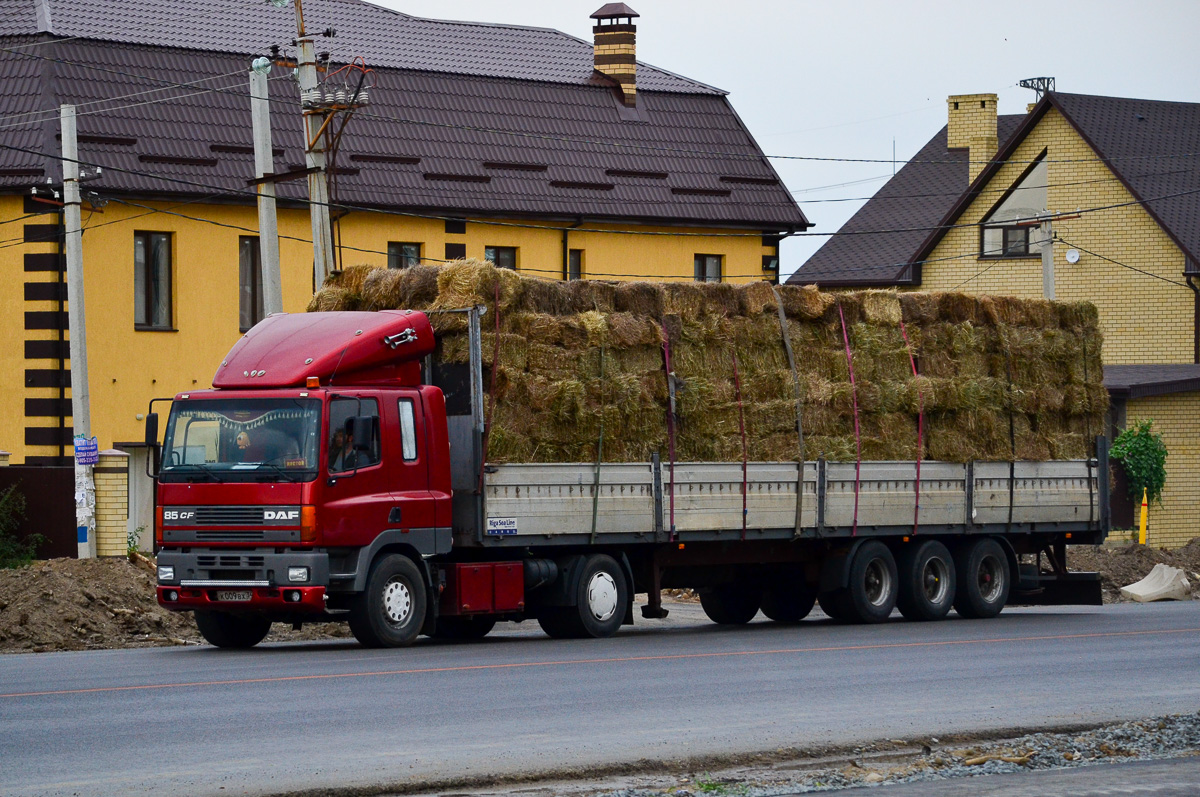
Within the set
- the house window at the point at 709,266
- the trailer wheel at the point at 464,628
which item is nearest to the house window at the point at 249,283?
the house window at the point at 709,266

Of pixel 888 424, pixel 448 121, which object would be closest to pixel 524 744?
pixel 888 424

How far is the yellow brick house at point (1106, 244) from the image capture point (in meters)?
37.8

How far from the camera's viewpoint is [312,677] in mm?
14156

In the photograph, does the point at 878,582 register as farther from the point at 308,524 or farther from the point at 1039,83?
the point at 1039,83

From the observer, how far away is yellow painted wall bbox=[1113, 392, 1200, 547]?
123ft

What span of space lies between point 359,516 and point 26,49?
1840 cm

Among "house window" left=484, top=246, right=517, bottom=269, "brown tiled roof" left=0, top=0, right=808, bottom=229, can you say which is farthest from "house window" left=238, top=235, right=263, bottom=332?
"house window" left=484, top=246, right=517, bottom=269

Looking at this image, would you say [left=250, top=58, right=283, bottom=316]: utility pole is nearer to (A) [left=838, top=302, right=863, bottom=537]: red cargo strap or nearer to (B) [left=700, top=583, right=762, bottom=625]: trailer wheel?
(B) [left=700, top=583, right=762, bottom=625]: trailer wheel

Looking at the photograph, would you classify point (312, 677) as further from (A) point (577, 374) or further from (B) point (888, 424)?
(B) point (888, 424)

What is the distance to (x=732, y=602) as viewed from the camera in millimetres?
22500

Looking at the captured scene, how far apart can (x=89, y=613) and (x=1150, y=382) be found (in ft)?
76.1

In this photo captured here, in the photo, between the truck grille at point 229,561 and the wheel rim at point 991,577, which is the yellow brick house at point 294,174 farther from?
the wheel rim at point 991,577

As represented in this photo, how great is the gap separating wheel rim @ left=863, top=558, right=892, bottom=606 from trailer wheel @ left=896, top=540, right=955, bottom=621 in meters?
0.33

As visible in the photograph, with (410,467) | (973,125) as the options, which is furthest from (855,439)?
(973,125)
